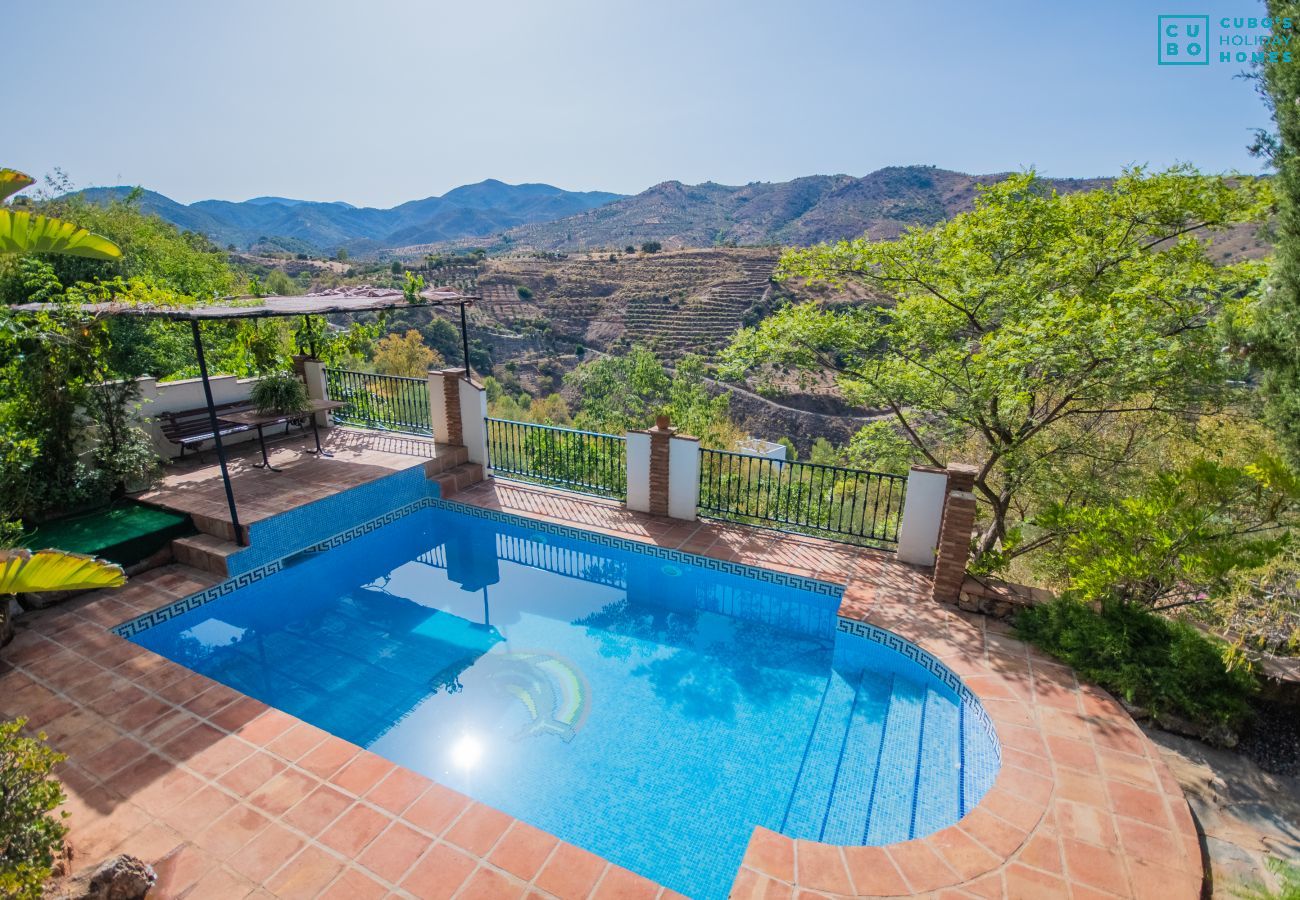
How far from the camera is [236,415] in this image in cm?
746

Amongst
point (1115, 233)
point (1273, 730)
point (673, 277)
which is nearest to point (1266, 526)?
point (1273, 730)

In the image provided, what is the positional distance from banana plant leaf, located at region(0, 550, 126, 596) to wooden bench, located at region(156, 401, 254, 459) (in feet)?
19.1

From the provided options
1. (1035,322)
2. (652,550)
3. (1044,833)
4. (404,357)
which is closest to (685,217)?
(404,357)

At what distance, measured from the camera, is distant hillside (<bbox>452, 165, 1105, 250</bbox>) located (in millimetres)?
70625

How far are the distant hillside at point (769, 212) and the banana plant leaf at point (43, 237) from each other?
69116 millimetres

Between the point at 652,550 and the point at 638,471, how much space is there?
1102 millimetres

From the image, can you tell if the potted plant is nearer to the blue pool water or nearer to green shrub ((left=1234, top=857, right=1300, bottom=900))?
the blue pool water

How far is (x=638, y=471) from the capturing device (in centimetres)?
713

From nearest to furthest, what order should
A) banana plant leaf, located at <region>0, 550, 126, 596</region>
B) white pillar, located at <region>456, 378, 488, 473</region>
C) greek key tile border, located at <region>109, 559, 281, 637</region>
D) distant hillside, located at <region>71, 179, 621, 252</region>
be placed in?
banana plant leaf, located at <region>0, 550, 126, 596</region> < greek key tile border, located at <region>109, 559, 281, 637</region> < white pillar, located at <region>456, 378, 488, 473</region> < distant hillside, located at <region>71, 179, 621, 252</region>

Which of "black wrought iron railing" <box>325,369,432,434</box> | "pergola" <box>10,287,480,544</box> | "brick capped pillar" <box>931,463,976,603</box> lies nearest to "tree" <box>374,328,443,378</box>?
"black wrought iron railing" <box>325,369,432,434</box>

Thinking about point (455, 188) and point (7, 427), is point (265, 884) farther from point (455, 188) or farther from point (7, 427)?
point (455, 188)

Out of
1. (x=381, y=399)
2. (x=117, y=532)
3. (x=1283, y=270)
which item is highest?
(x=1283, y=270)

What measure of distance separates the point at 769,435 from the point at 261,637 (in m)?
33.6

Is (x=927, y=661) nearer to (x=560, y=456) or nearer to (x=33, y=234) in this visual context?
(x=560, y=456)
